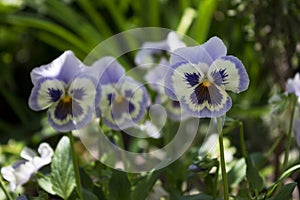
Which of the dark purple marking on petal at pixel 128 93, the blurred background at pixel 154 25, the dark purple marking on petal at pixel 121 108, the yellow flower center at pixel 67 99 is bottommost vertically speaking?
the dark purple marking on petal at pixel 121 108

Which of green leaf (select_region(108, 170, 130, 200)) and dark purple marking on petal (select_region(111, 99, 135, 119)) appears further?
dark purple marking on petal (select_region(111, 99, 135, 119))

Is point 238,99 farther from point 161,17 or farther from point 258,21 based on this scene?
point 258,21

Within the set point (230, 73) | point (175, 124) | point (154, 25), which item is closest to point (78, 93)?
point (230, 73)

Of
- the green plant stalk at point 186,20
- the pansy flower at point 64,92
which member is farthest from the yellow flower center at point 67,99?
the green plant stalk at point 186,20

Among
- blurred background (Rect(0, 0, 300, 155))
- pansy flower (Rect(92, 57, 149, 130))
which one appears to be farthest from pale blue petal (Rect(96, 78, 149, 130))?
blurred background (Rect(0, 0, 300, 155))

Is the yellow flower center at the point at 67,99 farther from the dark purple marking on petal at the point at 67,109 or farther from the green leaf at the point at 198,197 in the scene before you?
the green leaf at the point at 198,197

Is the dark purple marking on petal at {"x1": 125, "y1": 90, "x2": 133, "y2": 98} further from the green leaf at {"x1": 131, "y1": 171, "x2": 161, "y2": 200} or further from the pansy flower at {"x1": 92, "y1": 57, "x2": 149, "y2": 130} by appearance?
the green leaf at {"x1": 131, "y1": 171, "x2": 161, "y2": 200}
